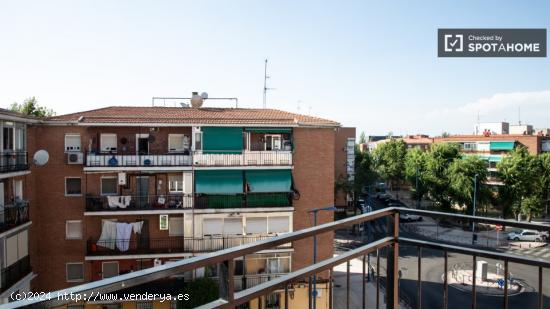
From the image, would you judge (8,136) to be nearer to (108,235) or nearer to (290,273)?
(108,235)

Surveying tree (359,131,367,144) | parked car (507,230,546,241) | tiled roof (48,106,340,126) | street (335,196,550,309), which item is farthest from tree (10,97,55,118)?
tree (359,131,367,144)

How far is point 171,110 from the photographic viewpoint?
69.1 feet

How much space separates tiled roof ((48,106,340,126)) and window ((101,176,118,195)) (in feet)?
8.33

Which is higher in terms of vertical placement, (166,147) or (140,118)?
(140,118)

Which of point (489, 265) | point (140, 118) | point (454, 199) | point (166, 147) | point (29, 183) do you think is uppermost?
point (140, 118)

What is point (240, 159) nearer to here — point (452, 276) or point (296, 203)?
point (296, 203)

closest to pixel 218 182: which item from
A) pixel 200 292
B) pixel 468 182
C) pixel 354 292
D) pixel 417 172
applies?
pixel 200 292

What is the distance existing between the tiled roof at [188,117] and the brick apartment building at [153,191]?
9 cm

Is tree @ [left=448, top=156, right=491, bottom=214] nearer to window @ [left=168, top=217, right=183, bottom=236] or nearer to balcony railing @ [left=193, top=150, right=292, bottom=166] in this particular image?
balcony railing @ [left=193, top=150, right=292, bottom=166]

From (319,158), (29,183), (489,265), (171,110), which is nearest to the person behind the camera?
(29,183)

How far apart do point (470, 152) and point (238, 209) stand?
39.7 metres

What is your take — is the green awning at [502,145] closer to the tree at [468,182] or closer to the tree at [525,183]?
the tree at [525,183]

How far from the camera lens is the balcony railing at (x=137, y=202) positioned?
17156 millimetres

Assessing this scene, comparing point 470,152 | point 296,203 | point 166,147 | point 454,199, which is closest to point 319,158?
point 296,203
